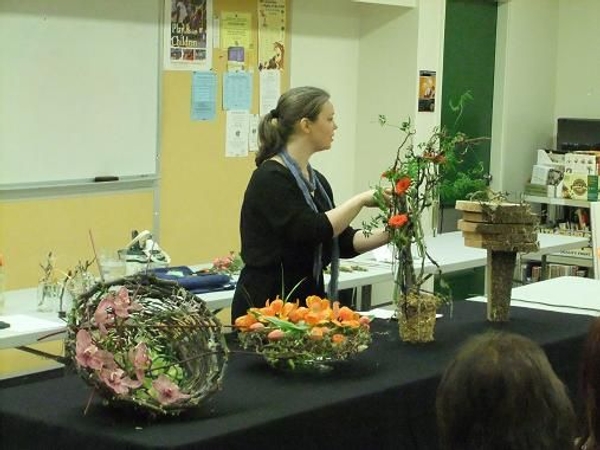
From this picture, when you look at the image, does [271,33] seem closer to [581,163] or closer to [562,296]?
[581,163]

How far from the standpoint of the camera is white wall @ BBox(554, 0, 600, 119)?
7.52 meters

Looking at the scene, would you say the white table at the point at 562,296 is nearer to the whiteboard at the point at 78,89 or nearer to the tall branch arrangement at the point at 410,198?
the tall branch arrangement at the point at 410,198

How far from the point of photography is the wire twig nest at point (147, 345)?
2.07 metres

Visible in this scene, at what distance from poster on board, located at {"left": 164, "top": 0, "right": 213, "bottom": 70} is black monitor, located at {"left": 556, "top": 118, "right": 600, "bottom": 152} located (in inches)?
107

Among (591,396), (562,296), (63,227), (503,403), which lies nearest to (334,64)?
(63,227)

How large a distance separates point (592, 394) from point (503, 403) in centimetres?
35

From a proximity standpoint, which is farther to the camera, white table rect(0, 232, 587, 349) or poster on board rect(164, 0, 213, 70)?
poster on board rect(164, 0, 213, 70)

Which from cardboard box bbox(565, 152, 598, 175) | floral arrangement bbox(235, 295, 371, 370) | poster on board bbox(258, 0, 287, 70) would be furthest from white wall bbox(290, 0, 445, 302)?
floral arrangement bbox(235, 295, 371, 370)

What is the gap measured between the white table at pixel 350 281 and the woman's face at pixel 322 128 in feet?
2.74

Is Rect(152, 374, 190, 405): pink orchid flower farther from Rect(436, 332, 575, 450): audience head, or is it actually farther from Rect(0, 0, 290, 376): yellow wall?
Rect(0, 0, 290, 376): yellow wall

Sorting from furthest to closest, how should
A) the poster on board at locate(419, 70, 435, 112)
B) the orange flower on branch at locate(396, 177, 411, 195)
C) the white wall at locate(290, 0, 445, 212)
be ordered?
the poster on board at locate(419, 70, 435, 112) → the white wall at locate(290, 0, 445, 212) → the orange flower on branch at locate(396, 177, 411, 195)

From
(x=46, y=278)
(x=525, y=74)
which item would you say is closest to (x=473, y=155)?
(x=525, y=74)

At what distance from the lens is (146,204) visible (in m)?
5.47

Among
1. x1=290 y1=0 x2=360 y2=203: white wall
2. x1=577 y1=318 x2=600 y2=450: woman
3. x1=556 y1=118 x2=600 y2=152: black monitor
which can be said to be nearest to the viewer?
x1=577 y1=318 x2=600 y2=450: woman
